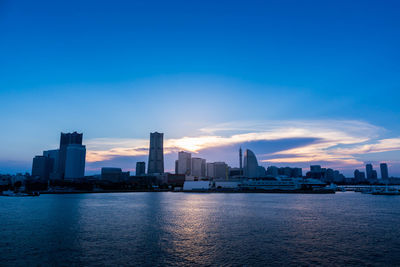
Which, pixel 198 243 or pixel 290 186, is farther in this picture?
pixel 290 186

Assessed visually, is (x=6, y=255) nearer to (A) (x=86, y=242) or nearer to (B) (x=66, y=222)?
(A) (x=86, y=242)

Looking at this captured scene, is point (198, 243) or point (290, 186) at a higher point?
point (290, 186)

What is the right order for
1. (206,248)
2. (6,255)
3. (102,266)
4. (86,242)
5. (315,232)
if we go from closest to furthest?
1. (102,266)
2. (6,255)
3. (206,248)
4. (86,242)
5. (315,232)

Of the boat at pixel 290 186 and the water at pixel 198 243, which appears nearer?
the water at pixel 198 243

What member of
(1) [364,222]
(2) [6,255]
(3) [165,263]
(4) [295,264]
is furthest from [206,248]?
(1) [364,222]

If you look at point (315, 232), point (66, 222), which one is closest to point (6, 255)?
point (66, 222)

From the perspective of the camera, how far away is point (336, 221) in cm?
5422

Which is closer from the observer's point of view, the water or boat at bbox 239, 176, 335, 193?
the water

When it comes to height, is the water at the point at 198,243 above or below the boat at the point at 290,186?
below

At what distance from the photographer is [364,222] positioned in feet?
174

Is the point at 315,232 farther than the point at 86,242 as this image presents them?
Yes

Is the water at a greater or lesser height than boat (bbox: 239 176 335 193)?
lesser

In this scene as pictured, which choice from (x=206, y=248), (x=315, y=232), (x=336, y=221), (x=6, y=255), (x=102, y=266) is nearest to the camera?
(x=102, y=266)

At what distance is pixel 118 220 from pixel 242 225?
25739 mm
